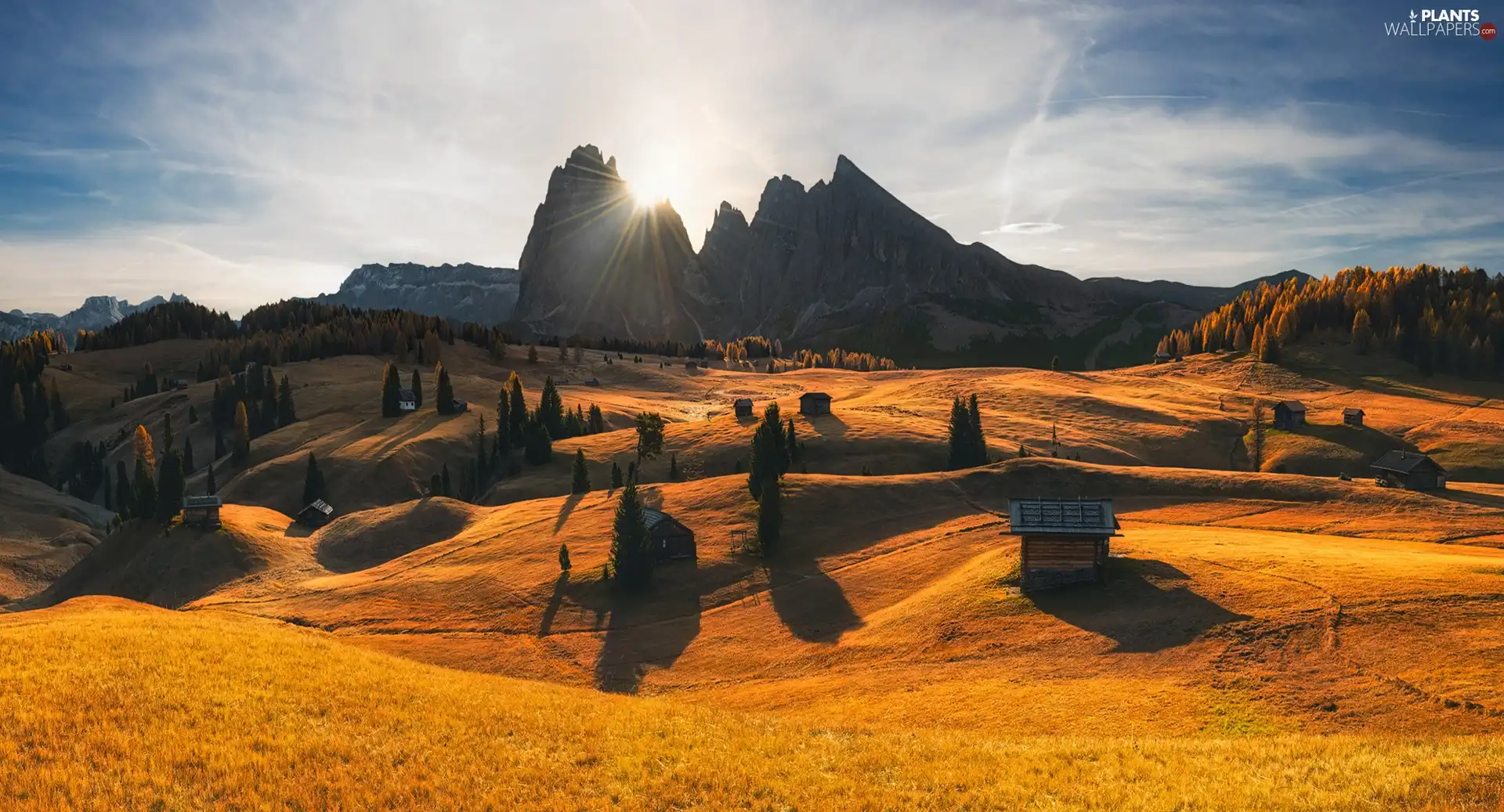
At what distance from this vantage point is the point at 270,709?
2517 cm

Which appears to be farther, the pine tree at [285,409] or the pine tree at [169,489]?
the pine tree at [285,409]

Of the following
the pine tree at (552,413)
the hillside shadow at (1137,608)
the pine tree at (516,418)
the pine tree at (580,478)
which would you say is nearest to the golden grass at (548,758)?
the hillside shadow at (1137,608)

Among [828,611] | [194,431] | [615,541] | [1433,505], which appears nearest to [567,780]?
[828,611]

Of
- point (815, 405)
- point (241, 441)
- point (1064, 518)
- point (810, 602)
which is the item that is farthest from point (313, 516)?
point (1064, 518)

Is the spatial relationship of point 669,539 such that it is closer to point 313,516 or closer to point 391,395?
point 313,516

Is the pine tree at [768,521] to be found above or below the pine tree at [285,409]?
below

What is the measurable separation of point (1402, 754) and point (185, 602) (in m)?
91.1

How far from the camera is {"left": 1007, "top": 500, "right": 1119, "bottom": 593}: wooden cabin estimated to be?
4991 centimetres

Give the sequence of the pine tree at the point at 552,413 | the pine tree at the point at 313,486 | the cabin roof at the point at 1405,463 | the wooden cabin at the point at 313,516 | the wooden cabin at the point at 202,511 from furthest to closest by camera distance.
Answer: the pine tree at the point at 552,413, the pine tree at the point at 313,486, the wooden cabin at the point at 313,516, the wooden cabin at the point at 202,511, the cabin roof at the point at 1405,463

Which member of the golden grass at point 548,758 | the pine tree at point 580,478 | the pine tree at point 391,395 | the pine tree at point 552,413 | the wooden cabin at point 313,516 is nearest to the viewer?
the golden grass at point 548,758

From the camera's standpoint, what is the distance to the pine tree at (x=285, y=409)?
166 meters

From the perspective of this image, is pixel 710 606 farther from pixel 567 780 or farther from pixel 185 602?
pixel 185 602

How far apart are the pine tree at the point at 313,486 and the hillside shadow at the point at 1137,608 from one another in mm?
103904

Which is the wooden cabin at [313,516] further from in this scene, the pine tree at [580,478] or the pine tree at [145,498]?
the pine tree at [580,478]
